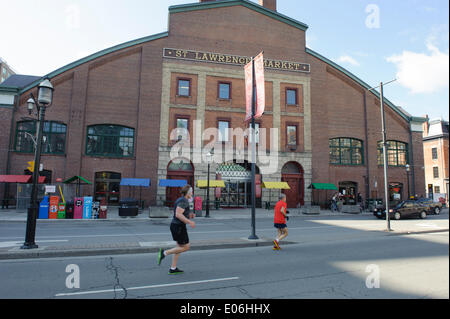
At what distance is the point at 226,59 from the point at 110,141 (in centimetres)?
1347

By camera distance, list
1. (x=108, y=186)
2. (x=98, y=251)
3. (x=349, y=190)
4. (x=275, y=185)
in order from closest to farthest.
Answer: (x=98, y=251)
(x=108, y=186)
(x=275, y=185)
(x=349, y=190)

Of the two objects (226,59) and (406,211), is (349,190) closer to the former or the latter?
(406,211)

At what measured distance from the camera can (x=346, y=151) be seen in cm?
3047

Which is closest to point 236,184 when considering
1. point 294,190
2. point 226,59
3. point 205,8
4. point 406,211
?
point 294,190

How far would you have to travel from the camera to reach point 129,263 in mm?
7141

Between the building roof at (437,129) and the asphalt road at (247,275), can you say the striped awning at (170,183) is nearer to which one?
the asphalt road at (247,275)

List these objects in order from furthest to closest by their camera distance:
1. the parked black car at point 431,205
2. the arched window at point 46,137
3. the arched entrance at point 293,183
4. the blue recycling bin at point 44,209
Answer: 1. the arched entrance at point 293,183
2. the arched window at point 46,137
3. the parked black car at point 431,205
4. the blue recycling bin at point 44,209

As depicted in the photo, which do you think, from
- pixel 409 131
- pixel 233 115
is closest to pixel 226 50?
pixel 233 115

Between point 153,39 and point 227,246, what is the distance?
23234mm

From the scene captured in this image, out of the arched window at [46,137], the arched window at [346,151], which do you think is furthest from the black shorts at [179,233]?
the arched window at [346,151]

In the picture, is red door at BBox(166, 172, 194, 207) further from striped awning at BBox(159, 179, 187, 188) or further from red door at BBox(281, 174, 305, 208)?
red door at BBox(281, 174, 305, 208)

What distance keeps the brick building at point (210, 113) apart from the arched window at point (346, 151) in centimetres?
11

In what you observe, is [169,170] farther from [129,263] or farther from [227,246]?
[129,263]

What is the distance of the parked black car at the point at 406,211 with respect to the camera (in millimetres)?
20188
